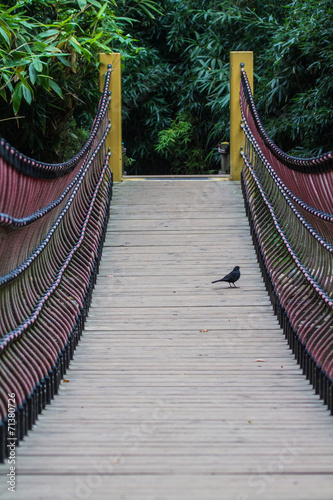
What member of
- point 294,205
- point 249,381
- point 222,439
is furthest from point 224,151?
point 222,439

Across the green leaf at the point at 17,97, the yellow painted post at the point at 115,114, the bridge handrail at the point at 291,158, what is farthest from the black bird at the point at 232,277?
the yellow painted post at the point at 115,114

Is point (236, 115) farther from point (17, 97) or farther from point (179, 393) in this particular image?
point (179, 393)

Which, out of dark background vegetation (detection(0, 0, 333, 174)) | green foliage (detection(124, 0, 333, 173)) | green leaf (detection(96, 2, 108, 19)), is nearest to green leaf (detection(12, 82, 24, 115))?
dark background vegetation (detection(0, 0, 333, 174))

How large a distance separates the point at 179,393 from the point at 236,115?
4.46m

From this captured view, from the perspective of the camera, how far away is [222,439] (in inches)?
114

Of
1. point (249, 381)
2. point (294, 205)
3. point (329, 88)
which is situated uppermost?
point (329, 88)

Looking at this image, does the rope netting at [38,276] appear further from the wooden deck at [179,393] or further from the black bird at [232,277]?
the black bird at [232,277]

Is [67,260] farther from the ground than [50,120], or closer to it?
closer to it

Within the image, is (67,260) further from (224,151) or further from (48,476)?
(224,151)

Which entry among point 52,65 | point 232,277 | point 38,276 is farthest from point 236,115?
point 38,276

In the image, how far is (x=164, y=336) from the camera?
430 cm

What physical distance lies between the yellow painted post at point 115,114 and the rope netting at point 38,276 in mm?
1591

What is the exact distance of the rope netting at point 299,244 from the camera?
374 cm

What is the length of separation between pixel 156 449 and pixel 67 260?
206 centimetres
